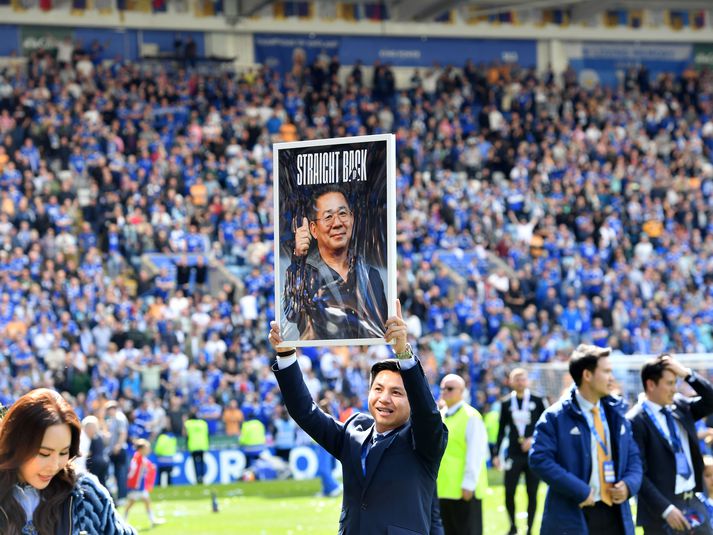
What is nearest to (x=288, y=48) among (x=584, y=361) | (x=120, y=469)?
(x=120, y=469)

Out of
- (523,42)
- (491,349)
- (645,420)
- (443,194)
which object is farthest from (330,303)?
(523,42)

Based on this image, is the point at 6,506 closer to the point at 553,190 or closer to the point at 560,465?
the point at 560,465

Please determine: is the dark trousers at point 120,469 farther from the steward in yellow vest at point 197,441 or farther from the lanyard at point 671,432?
the lanyard at point 671,432

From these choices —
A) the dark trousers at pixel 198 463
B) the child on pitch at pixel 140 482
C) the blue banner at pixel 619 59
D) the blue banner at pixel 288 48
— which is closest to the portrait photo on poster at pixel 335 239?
the child on pitch at pixel 140 482

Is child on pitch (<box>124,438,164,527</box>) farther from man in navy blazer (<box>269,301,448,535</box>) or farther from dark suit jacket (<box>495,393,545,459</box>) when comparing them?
man in navy blazer (<box>269,301,448,535</box>)

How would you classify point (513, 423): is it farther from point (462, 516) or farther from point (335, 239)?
point (335, 239)

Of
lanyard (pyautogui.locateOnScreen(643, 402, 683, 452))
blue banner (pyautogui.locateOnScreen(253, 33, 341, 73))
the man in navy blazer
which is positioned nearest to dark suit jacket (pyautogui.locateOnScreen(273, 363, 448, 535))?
the man in navy blazer

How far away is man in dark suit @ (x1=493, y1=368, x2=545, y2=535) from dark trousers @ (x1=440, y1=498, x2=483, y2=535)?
10.3 feet

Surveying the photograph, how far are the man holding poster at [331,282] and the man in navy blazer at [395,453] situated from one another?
13 cm

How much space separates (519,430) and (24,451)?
35.9 ft

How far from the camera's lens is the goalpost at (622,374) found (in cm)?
2353

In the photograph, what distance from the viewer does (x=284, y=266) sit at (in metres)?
6.02

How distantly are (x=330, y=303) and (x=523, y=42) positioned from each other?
40637 mm

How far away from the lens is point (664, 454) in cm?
848
